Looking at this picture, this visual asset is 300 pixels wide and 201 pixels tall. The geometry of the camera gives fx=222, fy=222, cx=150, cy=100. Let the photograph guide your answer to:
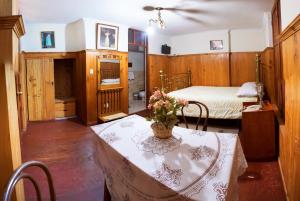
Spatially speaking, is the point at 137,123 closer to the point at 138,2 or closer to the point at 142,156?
the point at 142,156

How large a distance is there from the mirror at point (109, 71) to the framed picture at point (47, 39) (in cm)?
147

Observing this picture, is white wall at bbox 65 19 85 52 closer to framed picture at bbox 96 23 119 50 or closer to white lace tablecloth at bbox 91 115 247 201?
framed picture at bbox 96 23 119 50

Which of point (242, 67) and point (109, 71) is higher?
point (242, 67)

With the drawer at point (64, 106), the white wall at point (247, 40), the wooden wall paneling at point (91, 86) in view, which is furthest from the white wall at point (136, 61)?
the white wall at point (247, 40)

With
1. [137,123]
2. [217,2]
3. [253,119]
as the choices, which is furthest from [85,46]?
[253,119]

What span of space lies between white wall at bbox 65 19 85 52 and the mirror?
25.2 inches

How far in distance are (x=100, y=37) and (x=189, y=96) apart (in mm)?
2532

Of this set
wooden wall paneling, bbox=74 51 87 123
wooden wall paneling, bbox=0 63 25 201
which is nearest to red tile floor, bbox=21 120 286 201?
wooden wall paneling, bbox=0 63 25 201

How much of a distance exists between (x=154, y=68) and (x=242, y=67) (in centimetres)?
267

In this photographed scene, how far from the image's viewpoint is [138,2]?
3957 mm

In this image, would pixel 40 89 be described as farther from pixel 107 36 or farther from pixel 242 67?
pixel 242 67

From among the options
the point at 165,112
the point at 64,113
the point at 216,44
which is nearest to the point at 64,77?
the point at 64,113

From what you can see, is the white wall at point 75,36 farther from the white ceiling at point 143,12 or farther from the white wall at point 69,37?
the white ceiling at point 143,12

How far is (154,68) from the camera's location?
7.12 m
